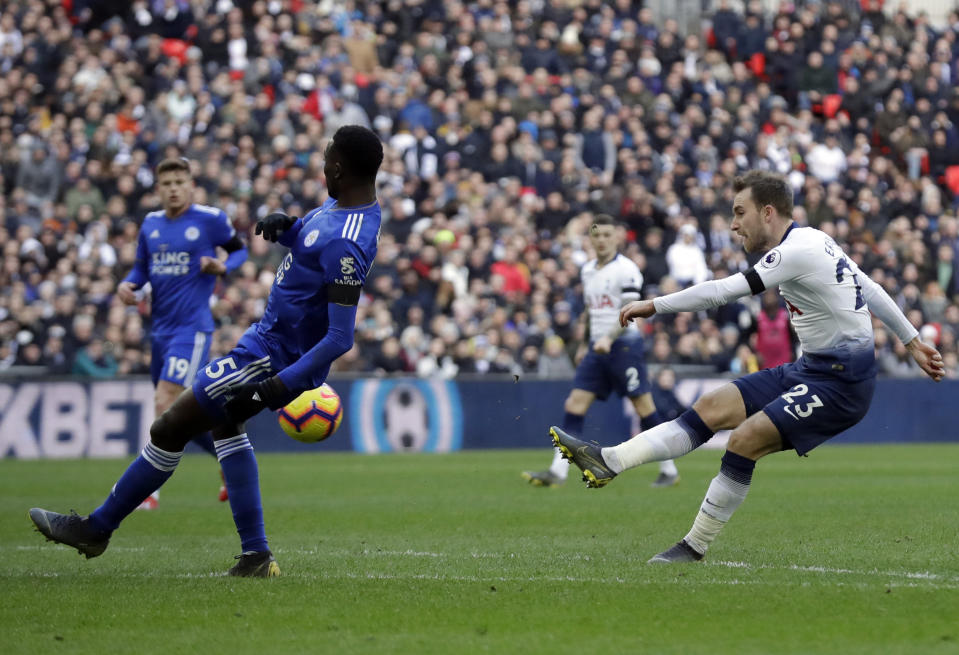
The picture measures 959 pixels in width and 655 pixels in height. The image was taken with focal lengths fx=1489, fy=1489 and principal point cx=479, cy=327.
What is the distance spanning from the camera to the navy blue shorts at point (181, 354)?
502 inches

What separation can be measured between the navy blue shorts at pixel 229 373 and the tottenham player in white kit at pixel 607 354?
7491 mm

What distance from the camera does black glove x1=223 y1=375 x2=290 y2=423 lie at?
7523mm

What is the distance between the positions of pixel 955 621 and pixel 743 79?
81.0 feet

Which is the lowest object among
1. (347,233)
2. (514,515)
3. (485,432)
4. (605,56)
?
(485,432)

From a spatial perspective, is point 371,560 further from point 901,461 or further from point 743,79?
point 743,79

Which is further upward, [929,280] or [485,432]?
[929,280]

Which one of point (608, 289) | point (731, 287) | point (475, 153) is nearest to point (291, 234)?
point (731, 287)

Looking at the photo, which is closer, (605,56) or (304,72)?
(304,72)

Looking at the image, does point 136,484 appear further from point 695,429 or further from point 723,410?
point 723,410

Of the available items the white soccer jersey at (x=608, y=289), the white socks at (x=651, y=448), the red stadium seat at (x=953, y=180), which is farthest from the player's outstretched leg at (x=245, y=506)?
the red stadium seat at (x=953, y=180)

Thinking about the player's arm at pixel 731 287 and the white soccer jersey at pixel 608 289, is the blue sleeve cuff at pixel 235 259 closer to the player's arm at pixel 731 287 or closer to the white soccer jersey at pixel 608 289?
the white soccer jersey at pixel 608 289

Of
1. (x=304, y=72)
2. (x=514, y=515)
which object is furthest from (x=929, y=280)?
(x=514, y=515)

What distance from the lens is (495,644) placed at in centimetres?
606

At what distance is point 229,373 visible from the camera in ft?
25.9
